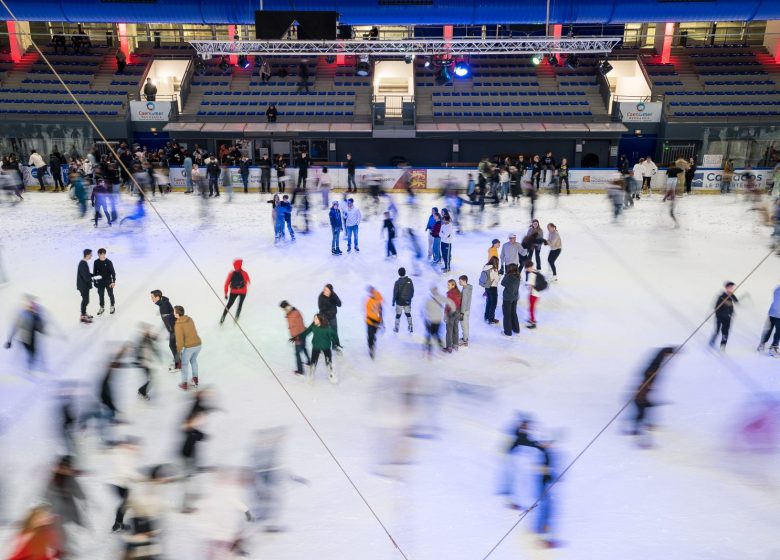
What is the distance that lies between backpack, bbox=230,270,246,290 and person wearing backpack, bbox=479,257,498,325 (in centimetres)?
401

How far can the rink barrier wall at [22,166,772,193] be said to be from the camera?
24.4 m

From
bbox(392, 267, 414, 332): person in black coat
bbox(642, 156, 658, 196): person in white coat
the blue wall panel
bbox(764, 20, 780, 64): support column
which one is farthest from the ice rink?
bbox(764, 20, 780, 64): support column

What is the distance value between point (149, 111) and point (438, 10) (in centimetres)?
1416

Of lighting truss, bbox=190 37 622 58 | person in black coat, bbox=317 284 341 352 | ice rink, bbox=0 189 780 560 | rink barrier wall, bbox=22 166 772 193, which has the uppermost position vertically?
lighting truss, bbox=190 37 622 58

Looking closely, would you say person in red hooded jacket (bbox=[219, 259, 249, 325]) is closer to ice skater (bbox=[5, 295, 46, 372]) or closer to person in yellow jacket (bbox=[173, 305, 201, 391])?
person in yellow jacket (bbox=[173, 305, 201, 391])

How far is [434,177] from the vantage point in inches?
990

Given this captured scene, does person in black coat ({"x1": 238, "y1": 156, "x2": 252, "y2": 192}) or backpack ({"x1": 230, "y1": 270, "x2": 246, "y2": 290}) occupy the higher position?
person in black coat ({"x1": 238, "y1": 156, "x2": 252, "y2": 192})

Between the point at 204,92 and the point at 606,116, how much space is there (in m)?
→ 18.6

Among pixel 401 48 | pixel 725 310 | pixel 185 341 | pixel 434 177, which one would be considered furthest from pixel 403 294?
pixel 434 177

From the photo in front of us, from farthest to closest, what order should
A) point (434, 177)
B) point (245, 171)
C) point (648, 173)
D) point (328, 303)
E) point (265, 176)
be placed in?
point (434, 177) → point (265, 176) → point (245, 171) → point (648, 173) → point (328, 303)

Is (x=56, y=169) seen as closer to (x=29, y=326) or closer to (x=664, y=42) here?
(x=29, y=326)

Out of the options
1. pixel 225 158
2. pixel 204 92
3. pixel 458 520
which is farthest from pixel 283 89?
pixel 458 520

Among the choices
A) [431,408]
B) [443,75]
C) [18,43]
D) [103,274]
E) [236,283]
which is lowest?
[431,408]

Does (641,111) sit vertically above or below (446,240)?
above
